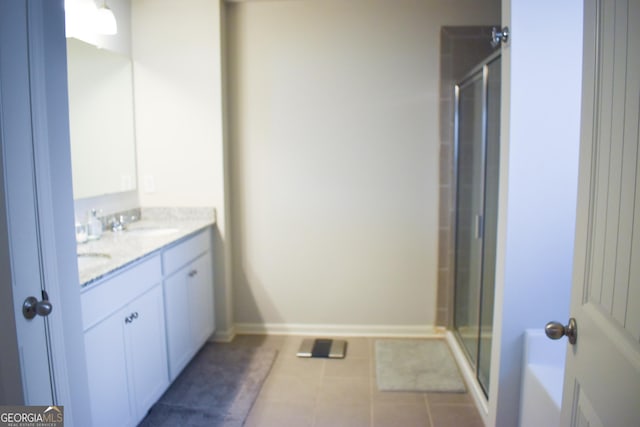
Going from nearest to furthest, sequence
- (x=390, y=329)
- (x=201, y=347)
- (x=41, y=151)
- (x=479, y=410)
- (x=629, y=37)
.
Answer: (x=629, y=37) → (x=41, y=151) → (x=479, y=410) → (x=201, y=347) → (x=390, y=329)

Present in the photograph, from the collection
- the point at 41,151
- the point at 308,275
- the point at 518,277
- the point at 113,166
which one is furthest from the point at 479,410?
the point at 113,166

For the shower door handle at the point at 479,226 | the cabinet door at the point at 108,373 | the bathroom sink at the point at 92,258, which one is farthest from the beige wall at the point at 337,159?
the cabinet door at the point at 108,373

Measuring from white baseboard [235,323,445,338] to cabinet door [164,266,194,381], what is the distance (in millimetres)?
735

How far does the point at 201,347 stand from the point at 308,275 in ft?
3.02

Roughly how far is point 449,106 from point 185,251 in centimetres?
206

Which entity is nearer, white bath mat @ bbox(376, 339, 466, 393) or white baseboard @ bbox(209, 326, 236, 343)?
white bath mat @ bbox(376, 339, 466, 393)

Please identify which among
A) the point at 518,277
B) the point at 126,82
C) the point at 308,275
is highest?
the point at 126,82

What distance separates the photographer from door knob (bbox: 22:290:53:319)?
107 cm

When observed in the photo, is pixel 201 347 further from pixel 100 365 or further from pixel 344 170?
pixel 344 170

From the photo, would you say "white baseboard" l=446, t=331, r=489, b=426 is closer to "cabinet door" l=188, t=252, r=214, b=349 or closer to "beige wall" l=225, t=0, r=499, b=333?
"beige wall" l=225, t=0, r=499, b=333

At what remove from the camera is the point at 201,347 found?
3100 millimetres

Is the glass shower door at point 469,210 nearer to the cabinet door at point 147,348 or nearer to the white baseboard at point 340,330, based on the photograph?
the white baseboard at point 340,330

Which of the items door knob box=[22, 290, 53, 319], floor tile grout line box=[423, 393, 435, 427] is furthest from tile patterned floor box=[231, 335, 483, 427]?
door knob box=[22, 290, 53, 319]

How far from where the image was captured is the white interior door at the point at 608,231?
0.85 meters
